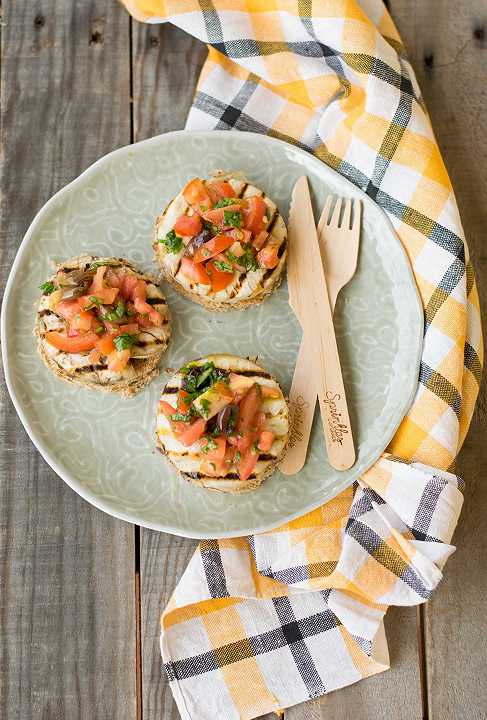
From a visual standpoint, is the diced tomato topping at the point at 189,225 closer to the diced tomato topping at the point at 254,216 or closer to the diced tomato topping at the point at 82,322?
the diced tomato topping at the point at 254,216

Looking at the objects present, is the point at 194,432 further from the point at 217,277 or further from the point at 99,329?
the point at 217,277

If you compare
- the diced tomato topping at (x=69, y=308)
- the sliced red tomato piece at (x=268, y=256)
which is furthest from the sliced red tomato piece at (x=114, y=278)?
the sliced red tomato piece at (x=268, y=256)

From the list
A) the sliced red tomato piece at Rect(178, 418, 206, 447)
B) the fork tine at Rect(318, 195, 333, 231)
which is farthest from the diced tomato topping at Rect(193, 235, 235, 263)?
the sliced red tomato piece at Rect(178, 418, 206, 447)

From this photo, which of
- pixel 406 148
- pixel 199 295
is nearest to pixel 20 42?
pixel 199 295

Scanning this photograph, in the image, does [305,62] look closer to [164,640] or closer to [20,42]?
[20,42]

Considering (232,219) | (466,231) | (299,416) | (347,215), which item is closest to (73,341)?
(232,219)

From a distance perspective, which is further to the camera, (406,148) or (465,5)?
(465,5)
